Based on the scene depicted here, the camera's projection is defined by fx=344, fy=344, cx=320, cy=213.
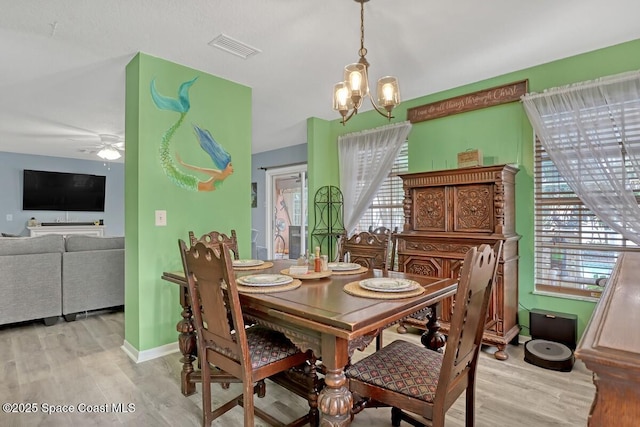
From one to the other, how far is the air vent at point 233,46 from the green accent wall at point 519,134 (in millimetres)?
1053

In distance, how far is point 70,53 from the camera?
2.87 meters

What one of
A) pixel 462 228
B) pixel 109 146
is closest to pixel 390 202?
pixel 462 228

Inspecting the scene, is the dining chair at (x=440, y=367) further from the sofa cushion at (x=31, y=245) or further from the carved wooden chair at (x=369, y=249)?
the sofa cushion at (x=31, y=245)

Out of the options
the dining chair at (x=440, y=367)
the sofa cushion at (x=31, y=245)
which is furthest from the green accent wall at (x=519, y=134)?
the sofa cushion at (x=31, y=245)

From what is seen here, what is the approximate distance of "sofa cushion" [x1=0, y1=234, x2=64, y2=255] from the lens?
3.46 meters

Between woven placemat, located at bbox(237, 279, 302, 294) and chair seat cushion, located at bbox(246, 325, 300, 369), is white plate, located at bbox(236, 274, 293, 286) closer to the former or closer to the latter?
woven placemat, located at bbox(237, 279, 302, 294)

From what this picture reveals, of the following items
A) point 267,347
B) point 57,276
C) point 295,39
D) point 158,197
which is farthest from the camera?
point 57,276

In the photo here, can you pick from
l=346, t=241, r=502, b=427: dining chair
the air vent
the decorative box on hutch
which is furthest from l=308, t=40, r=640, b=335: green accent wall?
l=346, t=241, r=502, b=427: dining chair

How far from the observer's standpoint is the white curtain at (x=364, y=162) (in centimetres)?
410

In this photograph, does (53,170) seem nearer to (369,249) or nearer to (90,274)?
(90,274)

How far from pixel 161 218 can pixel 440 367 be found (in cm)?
245

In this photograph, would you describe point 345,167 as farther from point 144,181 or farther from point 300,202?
point 144,181

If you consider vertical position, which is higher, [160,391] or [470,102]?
[470,102]

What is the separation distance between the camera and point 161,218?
295 cm
